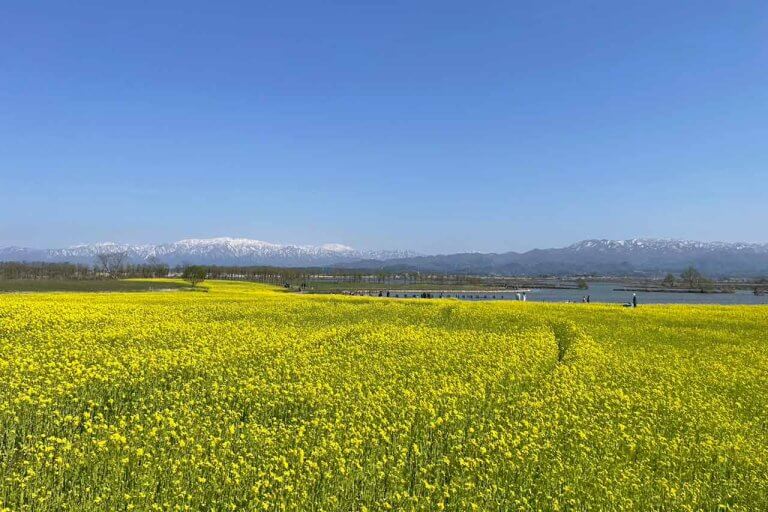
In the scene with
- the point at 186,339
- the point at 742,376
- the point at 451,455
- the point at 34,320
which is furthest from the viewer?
the point at 34,320

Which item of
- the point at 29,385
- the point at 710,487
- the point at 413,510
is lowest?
the point at 710,487

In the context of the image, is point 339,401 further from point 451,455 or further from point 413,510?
point 413,510

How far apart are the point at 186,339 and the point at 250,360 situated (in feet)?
15.3

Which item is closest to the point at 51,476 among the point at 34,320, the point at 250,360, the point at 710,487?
the point at 250,360

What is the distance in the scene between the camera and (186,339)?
18.0 m

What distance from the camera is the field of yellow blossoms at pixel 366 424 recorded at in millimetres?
7242

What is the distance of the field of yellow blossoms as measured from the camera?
7242 millimetres

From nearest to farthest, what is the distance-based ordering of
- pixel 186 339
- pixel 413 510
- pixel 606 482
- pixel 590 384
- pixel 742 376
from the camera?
pixel 413 510
pixel 606 482
pixel 590 384
pixel 742 376
pixel 186 339

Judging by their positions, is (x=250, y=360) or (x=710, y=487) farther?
(x=250, y=360)

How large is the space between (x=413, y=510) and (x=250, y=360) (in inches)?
365

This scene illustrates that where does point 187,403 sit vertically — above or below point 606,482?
above

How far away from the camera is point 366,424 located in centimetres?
929

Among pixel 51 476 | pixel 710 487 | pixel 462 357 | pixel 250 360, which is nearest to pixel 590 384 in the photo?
pixel 462 357

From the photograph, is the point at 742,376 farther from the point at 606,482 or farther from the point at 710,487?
the point at 606,482
